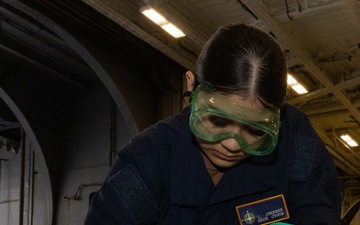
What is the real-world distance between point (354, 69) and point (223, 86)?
5945 millimetres

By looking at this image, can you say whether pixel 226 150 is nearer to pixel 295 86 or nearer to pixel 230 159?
pixel 230 159

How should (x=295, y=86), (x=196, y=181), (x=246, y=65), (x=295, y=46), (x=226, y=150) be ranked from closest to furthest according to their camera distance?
(x=246, y=65)
(x=226, y=150)
(x=196, y=181)
(x=295, y=46)
(x=295, y=86)

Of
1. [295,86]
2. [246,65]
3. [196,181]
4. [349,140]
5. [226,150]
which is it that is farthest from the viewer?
[349,140]

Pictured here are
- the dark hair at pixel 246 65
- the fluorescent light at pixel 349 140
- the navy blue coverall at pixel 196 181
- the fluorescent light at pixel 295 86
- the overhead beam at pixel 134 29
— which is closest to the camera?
the dark hair at pixel 246 65

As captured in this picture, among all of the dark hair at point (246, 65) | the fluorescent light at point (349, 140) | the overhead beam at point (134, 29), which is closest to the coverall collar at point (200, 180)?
the dark hair at point (246, 65)

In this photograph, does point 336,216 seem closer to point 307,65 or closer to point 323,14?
point 323,14

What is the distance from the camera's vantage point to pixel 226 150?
1.62 meters

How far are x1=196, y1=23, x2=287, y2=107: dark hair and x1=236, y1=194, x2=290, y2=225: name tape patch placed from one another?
290mm

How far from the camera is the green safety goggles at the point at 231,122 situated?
1.55 metres

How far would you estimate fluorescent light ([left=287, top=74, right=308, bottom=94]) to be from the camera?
6.90 metres

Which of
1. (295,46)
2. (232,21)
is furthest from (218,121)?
(295,46)

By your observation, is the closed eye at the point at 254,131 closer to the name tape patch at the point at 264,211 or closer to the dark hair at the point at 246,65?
the dark hair at the point at 246,65

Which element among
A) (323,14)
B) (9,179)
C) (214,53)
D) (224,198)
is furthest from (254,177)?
(9,179)

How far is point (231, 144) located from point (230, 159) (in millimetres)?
90
